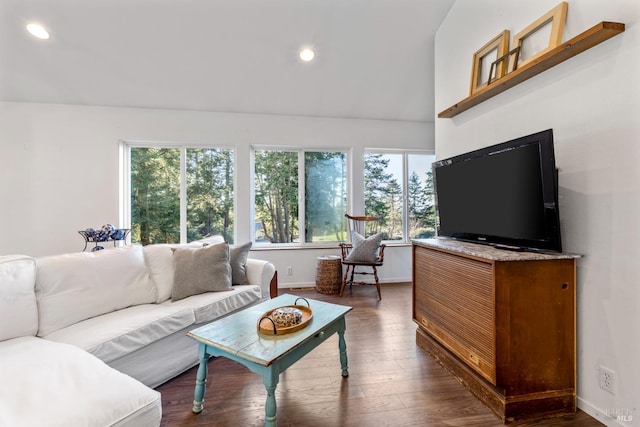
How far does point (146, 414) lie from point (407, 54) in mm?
3621

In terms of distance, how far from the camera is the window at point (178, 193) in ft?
12.1

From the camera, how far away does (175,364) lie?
1756 millimetres

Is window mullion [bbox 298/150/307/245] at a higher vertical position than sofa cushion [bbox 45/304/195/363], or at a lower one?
higher

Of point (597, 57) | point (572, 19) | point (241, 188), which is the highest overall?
point (572, 19)

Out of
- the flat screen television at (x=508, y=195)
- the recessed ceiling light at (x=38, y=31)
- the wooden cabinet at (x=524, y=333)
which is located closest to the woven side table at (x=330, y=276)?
the flat screen television at (x=508, y=195)

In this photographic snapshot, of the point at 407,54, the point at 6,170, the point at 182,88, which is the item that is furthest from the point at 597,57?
the point at 6,170

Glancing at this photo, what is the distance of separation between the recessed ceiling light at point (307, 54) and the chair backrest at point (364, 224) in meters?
2.00

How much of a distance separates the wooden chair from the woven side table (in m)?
0.08

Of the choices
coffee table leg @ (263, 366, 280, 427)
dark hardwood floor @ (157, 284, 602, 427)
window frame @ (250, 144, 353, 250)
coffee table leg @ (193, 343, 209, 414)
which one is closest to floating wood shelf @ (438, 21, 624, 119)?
dark hardwood floor @ (157, 284, 602, 427)

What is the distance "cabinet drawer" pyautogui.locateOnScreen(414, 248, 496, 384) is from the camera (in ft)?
4.73

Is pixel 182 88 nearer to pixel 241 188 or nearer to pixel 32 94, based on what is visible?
pixel 241 188

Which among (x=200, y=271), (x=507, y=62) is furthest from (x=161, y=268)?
(x=507, y=62)

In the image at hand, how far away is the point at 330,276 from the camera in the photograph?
3.48 metres

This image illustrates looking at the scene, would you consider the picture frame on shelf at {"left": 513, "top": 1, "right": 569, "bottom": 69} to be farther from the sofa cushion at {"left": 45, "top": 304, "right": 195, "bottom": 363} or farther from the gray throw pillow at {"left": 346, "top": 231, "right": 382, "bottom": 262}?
the sofa cushion at {"left": 45, "top": 304, "right": 195, "bottom": 363}
